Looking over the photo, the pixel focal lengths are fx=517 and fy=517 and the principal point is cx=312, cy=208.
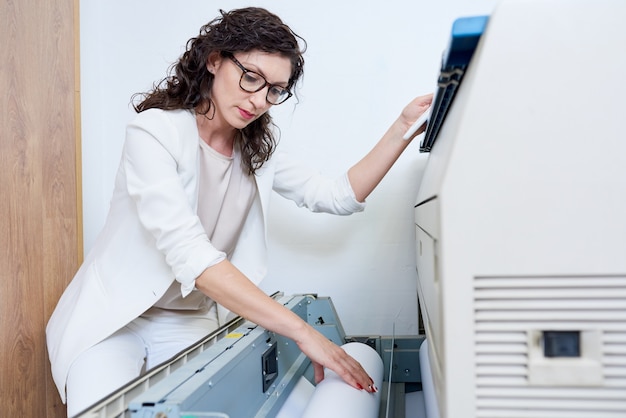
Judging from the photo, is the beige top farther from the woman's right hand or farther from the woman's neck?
the woman's right hand

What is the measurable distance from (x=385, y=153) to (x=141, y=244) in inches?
27.6

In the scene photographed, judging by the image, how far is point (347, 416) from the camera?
96 centimetres

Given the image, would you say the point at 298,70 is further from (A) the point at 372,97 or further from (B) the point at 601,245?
(B) the point at 601,245

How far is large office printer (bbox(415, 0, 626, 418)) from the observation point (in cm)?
52

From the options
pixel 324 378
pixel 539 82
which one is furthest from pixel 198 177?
pixel 539 82

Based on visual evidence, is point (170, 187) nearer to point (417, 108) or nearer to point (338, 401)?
point (338, 401)

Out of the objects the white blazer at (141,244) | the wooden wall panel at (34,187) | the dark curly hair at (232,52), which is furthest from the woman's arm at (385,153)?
the wooden wall panel at (34,187)

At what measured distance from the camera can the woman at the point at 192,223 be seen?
104 cm

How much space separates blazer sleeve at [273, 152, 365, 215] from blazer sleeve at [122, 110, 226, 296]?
398 millimetres

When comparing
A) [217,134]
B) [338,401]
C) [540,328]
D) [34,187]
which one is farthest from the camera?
[34,187]

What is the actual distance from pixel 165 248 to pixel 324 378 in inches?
17.7

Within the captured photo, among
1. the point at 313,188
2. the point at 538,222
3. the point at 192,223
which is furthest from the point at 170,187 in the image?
the point at 538,222

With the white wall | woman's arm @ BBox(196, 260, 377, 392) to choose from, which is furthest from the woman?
the white wall

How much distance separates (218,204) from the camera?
4.42 feet
